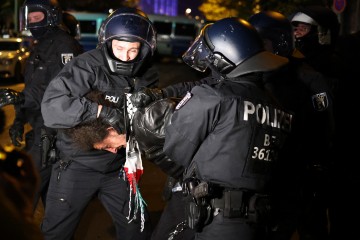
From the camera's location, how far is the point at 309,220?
194 inches

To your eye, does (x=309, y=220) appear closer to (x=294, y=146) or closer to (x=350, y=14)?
(x=294, y=146)

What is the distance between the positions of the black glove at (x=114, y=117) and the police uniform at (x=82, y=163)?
62 mm

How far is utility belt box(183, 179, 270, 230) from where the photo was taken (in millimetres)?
2852

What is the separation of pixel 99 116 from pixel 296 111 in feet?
4.43

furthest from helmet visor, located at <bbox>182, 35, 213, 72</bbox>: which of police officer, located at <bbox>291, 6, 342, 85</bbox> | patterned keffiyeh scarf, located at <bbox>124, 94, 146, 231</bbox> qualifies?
police officer, located at <bbox>291, 6, 342, 85</bbox>

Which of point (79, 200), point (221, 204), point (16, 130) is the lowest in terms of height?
point (79, 200)

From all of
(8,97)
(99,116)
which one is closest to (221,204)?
(99,116)

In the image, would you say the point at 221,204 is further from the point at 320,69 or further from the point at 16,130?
the point at 16,130

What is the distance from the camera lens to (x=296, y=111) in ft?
12.2

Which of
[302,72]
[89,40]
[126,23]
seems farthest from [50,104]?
[89,40]

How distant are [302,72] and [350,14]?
10.0 meters

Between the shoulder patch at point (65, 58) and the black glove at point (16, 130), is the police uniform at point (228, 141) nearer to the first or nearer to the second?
the shoulder patch at point (65, 58)

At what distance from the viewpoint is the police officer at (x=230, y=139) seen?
2777 millimetres

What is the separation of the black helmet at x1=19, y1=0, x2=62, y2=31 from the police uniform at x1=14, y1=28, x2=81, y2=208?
0.21 meters
